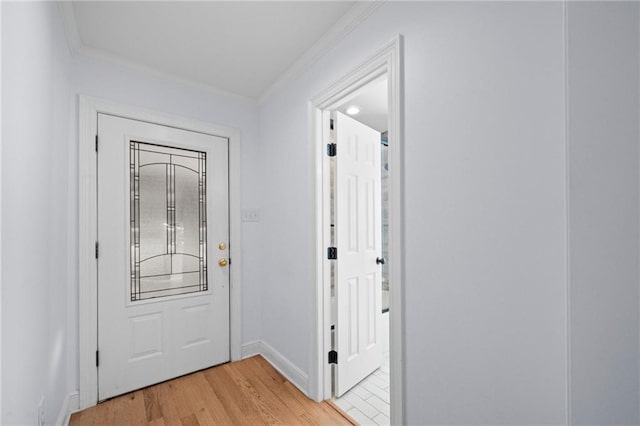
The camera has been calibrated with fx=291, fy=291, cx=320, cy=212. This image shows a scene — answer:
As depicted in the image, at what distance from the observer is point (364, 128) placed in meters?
2.32

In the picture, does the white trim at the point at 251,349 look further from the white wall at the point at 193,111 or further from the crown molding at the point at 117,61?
the crown molding at the point at 117,61

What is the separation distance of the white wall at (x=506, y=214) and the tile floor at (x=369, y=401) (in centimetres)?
53

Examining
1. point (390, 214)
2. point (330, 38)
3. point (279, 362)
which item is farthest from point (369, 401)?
point (330, 38)

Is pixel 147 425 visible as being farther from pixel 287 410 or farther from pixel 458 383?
pixel 458 383

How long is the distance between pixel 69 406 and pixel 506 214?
270 cm

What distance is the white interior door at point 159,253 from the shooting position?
2037mm

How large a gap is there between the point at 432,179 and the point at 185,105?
2.07 m

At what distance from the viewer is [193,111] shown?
2416 millimetres

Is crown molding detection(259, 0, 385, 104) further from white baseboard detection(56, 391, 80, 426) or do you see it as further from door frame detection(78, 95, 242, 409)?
white baseboard detection(56, 391, 80, 426)

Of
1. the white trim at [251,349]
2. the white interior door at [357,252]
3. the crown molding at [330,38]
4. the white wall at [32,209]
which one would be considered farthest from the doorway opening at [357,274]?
the white wall at [32,209]

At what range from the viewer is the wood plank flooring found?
180 centimetres

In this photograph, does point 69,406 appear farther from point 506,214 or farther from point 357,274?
point 506,214

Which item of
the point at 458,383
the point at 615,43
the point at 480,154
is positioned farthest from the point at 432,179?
the point at 458,383

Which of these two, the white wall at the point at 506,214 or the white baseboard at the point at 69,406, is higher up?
the white wall at the point at 506,214
